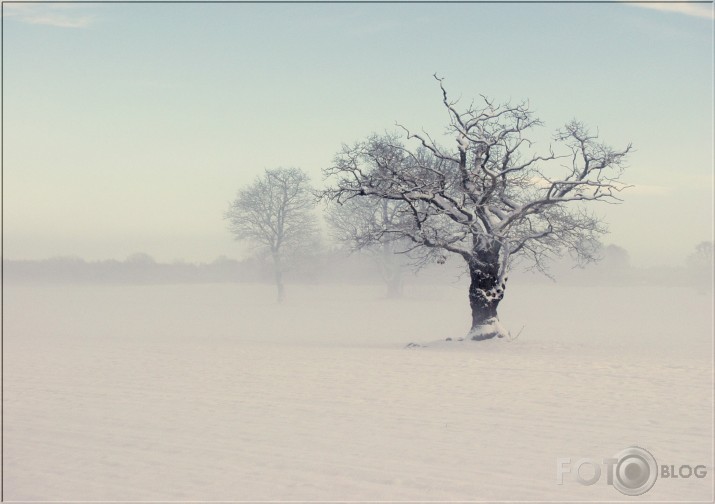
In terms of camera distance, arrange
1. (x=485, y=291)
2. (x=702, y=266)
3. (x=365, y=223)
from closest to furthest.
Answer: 1. (x=485, y=291)
2. (x=365, y=223)
3. (x=702, y=266)

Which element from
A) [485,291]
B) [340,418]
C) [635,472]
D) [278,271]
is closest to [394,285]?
[278,271]

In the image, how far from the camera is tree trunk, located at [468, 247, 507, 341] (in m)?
26.5

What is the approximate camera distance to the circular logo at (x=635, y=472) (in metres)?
9.35

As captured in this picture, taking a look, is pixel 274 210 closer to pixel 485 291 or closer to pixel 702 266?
pixel 485 291

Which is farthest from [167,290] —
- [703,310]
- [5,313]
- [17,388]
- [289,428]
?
[289,428]

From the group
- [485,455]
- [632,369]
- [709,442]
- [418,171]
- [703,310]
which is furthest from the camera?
[703,310]

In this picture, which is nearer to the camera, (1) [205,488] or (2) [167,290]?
(1) [205,488]

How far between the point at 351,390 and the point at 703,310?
5237cm

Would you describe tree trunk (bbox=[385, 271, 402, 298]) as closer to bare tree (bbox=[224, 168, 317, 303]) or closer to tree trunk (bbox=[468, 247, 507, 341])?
bare tree (bbox=[224, 168, 317, 303])

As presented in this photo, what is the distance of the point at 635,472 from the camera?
986 centimetres

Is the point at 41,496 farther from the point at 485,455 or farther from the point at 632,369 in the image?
the point at 632,369

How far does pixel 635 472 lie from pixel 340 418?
5082 mm

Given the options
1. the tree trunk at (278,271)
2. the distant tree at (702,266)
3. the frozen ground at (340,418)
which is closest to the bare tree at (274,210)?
the tree trunk at (278,271)

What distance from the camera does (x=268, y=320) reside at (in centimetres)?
4500
